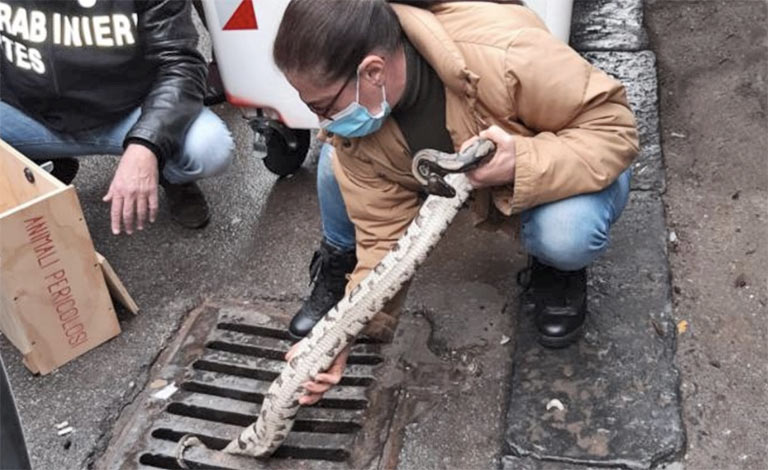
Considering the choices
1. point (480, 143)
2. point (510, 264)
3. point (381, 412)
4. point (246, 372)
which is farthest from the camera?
point (510, 264)

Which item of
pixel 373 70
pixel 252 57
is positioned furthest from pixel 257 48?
pixel 373 70

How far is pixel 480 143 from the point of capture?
1.89 m

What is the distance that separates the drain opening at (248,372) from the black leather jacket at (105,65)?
0.54 metres

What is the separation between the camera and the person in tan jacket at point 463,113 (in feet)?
6.16

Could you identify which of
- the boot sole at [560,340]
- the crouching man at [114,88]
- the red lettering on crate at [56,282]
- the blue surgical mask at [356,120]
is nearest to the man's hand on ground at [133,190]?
the crouching man at [114,88]

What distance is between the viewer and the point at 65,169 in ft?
10.2

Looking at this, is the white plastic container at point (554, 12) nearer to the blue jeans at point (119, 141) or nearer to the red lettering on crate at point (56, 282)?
the blue jeans at point (119, 141)

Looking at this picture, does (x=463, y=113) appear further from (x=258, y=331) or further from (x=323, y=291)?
(x=258, y=331)

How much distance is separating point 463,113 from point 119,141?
1.16 metres

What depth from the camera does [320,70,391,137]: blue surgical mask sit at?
6.34ft

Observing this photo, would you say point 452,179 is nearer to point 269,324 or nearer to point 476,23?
point 476,23

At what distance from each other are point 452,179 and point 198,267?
1.10 m

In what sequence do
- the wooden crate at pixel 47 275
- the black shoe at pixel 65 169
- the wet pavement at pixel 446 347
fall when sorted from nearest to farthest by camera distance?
the wet pavement at pixel 446 347 → the wooden crate at pixel 47 275 → the black shoe at pixel 65 169

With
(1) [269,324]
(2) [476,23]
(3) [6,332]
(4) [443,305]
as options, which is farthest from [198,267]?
(2) [476,23]
